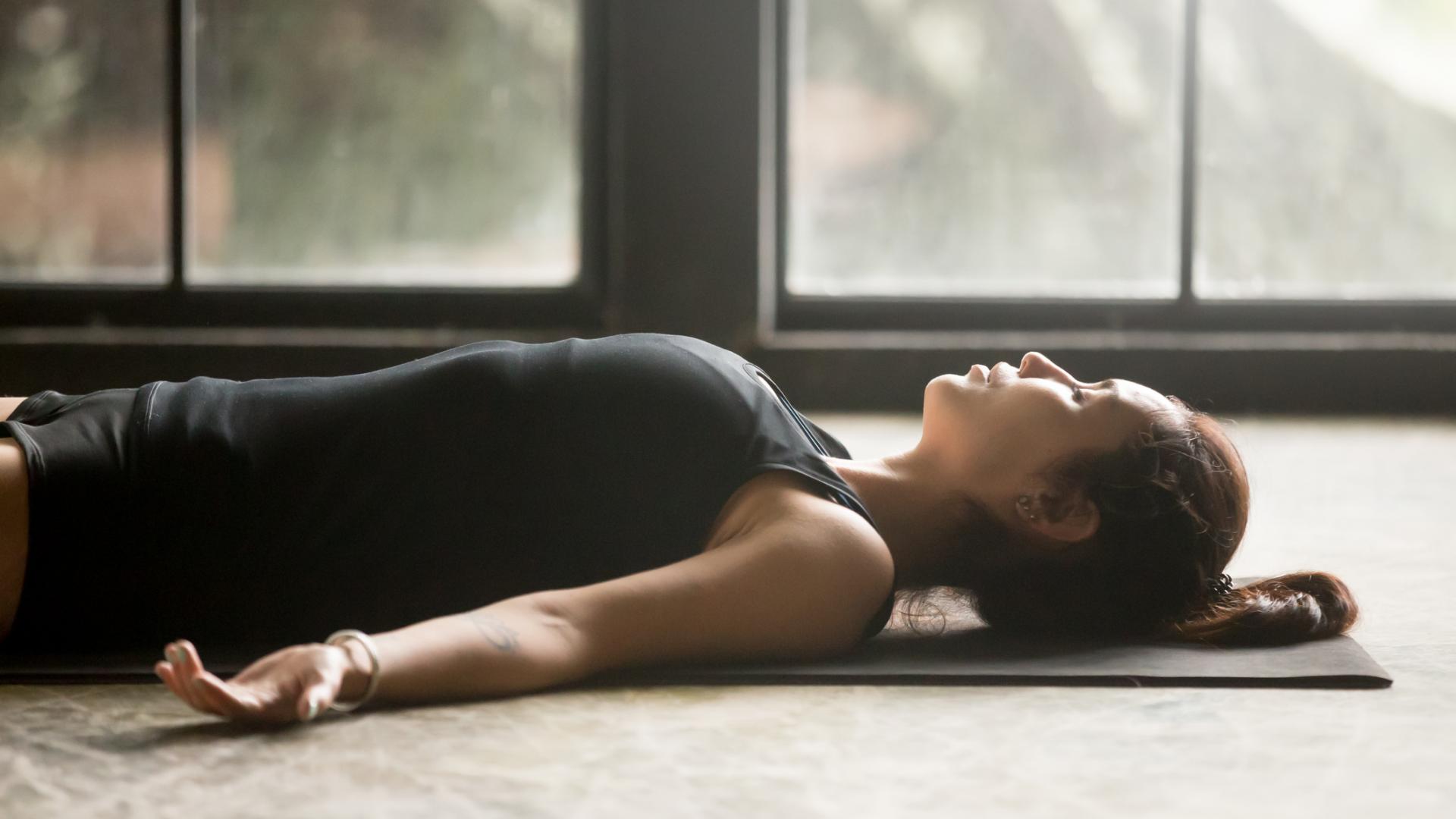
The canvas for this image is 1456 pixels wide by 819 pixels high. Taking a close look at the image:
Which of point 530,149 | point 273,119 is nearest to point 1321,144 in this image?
point 530,149

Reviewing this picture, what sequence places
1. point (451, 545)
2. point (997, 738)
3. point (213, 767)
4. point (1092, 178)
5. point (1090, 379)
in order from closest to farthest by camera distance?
point (213, 767), point (997, 738), point (451, 545), point (1090, 379), point (1092, 178)

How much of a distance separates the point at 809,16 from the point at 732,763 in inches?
133

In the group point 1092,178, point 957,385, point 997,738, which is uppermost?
point 1092,178

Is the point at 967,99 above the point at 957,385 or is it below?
above

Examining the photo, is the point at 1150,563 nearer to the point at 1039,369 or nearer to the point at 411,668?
the point at 1039,369

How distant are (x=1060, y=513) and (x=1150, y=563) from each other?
12 cm

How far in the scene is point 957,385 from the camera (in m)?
1.63

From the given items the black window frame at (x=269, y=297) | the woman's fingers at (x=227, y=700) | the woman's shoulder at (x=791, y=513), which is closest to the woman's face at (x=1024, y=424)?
the woman's shoulder at (x=791, y=513)

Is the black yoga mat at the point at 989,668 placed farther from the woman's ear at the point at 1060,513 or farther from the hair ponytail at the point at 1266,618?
the woman's ear at the point at 1060,513

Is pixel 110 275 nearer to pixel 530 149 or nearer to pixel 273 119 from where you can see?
pixel 273 119

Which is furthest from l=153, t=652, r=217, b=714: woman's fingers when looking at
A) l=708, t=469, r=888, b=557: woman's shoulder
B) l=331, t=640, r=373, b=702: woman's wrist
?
l=708, t=469, r=888, b=557: woman's shoulder

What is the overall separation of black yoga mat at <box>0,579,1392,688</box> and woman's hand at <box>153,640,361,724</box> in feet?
0.72

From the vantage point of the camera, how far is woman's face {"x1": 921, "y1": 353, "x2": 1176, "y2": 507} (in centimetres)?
157

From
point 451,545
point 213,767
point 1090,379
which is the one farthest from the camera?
point 1090,379
